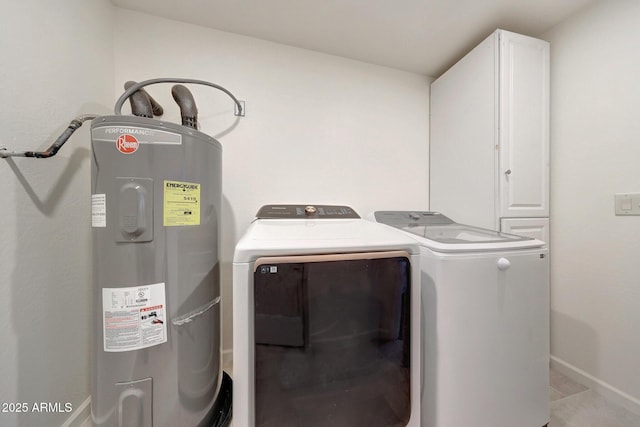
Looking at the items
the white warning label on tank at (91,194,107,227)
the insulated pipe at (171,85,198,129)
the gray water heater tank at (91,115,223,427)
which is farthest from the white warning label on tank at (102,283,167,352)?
the insulated pipe at (171,85,198,129)

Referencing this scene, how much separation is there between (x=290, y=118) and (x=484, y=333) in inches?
68.3

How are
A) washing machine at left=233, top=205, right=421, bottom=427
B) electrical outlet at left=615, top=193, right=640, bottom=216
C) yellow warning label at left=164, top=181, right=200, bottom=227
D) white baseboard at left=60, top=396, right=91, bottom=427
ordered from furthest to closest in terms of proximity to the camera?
1. electrical outlet at left=615, top=193, right=640, bottom=216
2. white baseboard at left=60, top=396, right=91, bottom=427
3. yellow warning label at left=164, top=181, right=200, bottom=227
4. washing machine at left=233, top=205, right=421, bottom=427

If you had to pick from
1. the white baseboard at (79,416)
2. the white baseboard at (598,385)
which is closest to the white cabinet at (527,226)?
the white baseboard at (598,385)

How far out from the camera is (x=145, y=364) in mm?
854

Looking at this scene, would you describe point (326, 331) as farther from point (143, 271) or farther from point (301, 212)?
point (301, 212)

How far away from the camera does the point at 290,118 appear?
1.70 m

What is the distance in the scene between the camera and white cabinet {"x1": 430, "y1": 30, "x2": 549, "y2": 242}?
1.42 m

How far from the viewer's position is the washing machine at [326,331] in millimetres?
750

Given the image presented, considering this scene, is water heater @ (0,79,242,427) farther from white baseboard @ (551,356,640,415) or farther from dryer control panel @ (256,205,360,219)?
white baseboard @ (551,356,640,415)

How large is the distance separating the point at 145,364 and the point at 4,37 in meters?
1.31

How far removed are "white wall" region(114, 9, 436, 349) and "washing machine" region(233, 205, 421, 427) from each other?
0.87 meters

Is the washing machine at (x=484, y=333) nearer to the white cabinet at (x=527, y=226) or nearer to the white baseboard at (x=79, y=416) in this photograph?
the white cabinet at (x=527, y=226)

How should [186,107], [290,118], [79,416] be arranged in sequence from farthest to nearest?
[290,118] < [186,107] < [79,416]

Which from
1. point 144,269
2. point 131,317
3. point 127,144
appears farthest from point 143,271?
point 127,144
